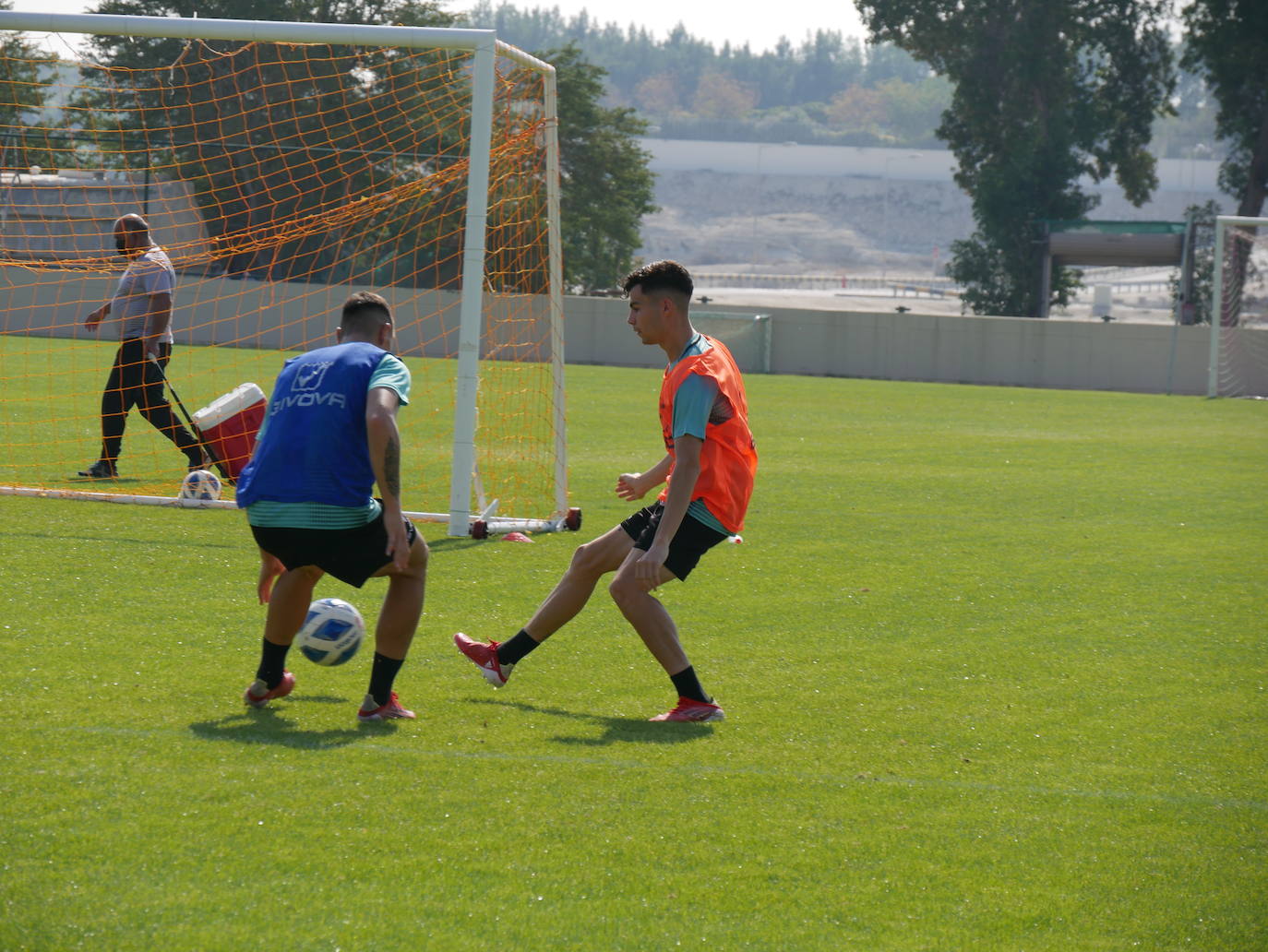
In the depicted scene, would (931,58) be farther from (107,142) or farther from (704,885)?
(704,885)

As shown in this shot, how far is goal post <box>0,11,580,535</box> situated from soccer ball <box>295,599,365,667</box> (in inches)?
151

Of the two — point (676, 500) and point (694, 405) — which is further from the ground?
point (694, 405)

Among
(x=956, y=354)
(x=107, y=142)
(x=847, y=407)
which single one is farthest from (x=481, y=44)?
(x=956, y=354)

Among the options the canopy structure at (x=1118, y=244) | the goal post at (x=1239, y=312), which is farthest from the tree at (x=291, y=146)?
the canopy structure at (x=1118, y=244)

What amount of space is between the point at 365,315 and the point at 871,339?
26.5m

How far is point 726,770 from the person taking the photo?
15.6 ft

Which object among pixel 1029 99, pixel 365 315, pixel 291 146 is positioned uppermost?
pixel 1029 99

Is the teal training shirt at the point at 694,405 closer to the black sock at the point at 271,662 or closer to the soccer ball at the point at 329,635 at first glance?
the soccer ball at the point at 329,635

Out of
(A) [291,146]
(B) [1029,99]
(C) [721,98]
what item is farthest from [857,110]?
(A) [291,146]

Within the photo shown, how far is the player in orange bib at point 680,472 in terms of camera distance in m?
5.05

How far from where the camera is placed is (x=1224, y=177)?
145 ft

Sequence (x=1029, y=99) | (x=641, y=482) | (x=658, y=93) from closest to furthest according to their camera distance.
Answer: (x=641, y=482)
(x=1029, y=99)
(x=658, y=93)

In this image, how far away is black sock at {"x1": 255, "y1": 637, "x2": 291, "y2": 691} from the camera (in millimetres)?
5148

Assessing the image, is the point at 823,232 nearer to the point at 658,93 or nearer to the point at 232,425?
the point at 658,93
